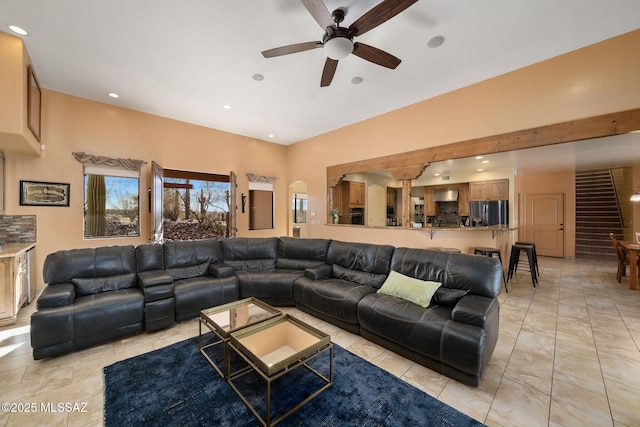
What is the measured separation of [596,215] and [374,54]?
976 centimetres

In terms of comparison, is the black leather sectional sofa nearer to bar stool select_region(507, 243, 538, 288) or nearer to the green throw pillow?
the green throw pillow

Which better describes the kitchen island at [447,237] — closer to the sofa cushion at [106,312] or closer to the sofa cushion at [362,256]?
the sofa cushion at [362,256]

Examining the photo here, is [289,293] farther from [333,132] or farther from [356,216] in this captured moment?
[333,132]

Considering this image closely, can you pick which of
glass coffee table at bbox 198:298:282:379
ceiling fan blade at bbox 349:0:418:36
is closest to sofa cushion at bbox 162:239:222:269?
glass coffee table at bbox 198:298:282:379

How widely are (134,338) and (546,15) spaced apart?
18.4 ft

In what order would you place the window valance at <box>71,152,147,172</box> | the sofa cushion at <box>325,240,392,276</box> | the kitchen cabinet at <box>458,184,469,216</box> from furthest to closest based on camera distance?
the kitchen cabinet at <box>458,184,469,216</box> < the window valance at <box>71,152,147,172</box> < the sofa cushion at <box>325,240,392,276</box>

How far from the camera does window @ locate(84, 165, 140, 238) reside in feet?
14.7

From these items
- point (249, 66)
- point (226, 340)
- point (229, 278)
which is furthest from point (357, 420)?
point (249, 66)

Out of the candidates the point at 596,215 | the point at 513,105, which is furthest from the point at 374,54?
the point at 596,215

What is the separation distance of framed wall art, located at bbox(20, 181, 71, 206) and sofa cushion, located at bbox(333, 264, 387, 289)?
4.77 metres

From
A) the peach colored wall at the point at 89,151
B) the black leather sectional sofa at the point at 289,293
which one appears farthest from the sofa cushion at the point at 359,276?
the peach colored wall at the point at 89,151

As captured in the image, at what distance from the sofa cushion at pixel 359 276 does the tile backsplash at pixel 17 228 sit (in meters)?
4.90

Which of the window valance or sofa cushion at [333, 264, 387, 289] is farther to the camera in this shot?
the window valance

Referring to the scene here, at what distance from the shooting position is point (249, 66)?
3422mm
